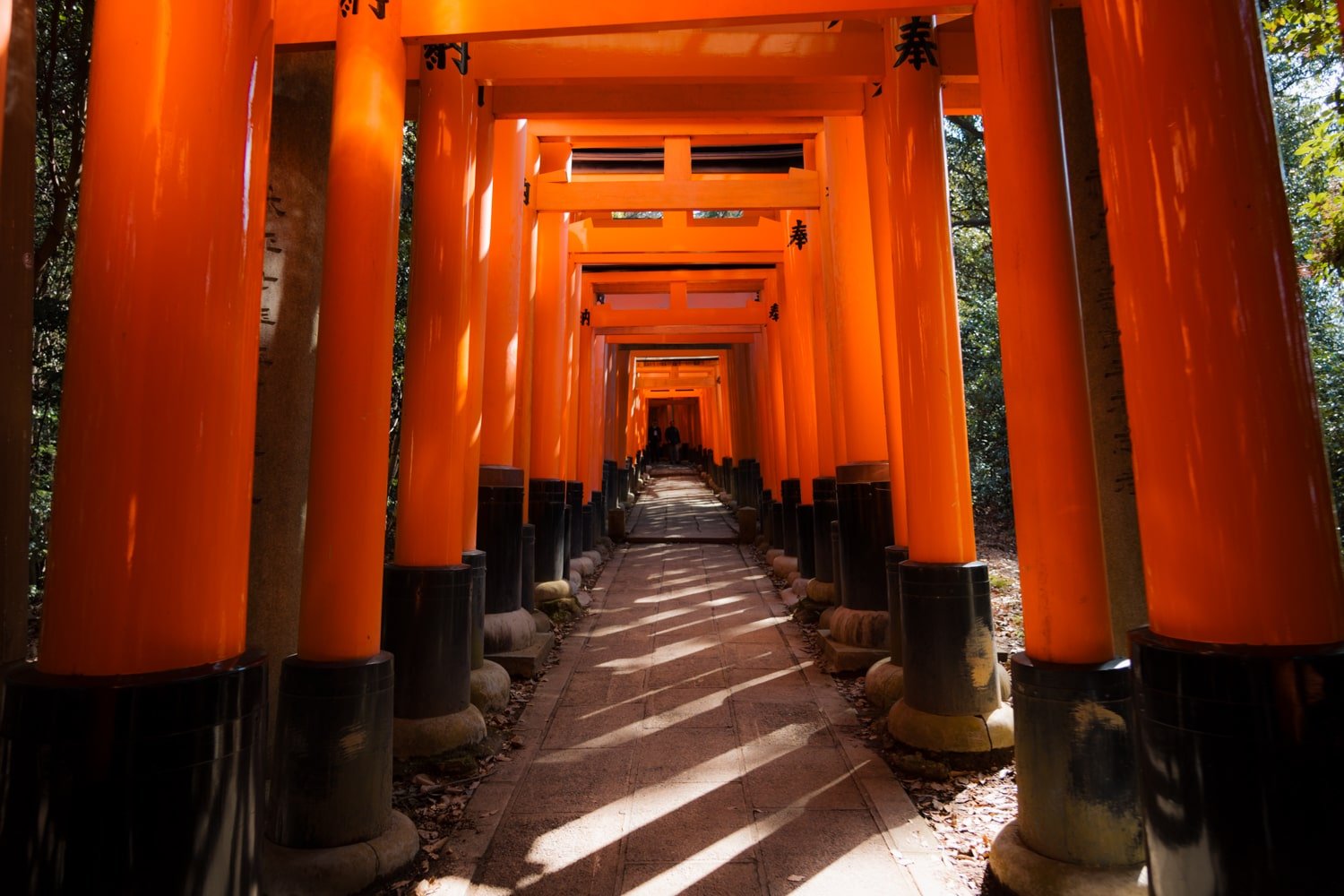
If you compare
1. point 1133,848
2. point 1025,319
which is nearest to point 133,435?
point 1025,319

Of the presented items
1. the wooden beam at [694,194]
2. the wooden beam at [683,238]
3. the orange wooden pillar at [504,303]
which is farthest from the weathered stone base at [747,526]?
the orange wooden pillar at [504,303]

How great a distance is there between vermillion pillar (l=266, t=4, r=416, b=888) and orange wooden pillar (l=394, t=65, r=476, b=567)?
86cm

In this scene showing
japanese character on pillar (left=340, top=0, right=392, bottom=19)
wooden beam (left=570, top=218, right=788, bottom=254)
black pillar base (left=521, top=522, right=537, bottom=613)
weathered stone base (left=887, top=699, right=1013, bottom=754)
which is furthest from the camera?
wooden beam (left=570, top=218, right=788, bottom=254)

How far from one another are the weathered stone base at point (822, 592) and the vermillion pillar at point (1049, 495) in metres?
4.51

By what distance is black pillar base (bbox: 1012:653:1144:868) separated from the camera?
262cm

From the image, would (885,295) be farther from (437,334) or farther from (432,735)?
(432,735)

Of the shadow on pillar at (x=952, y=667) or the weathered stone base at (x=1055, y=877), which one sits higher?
the shadow on pillar at (x=952, y=667)

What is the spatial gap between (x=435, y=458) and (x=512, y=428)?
235cm

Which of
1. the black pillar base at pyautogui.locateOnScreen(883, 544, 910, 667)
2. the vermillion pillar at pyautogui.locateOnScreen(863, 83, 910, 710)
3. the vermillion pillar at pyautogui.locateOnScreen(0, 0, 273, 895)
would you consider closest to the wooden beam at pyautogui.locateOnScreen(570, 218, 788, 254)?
the vermillion pillar at pyautogui.locateOnScreen(863, 83, 910, 710)

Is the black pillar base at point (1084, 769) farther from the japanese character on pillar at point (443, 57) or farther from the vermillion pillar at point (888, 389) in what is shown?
the japanese character on pillar at point (443, 57)

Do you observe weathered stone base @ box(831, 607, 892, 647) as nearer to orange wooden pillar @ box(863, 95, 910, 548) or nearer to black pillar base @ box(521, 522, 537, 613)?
orange wooden pillar @ box(863, 95, 910, 548)

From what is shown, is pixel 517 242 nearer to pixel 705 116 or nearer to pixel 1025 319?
pixel 705 116

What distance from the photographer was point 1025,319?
299cm

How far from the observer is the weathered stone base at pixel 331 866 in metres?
2.68
